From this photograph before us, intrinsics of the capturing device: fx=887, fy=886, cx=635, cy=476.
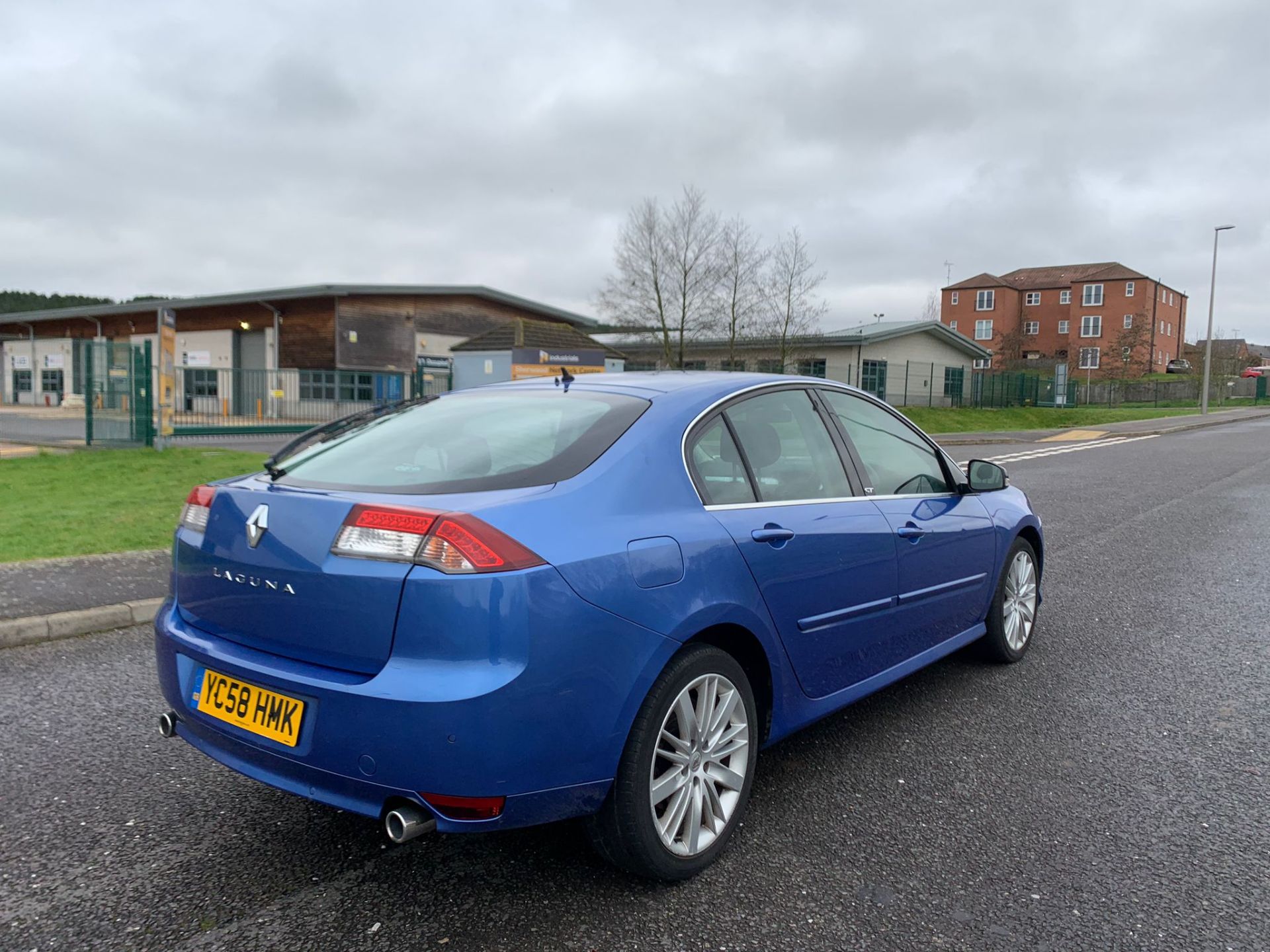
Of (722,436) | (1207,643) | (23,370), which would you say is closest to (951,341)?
(1207,643)

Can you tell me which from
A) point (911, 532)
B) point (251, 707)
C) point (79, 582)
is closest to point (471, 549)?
point (251, 707)

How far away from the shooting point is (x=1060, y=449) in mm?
22266

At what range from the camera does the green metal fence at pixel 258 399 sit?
19.8m

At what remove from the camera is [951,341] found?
46344 mm

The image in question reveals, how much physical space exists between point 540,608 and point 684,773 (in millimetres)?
794

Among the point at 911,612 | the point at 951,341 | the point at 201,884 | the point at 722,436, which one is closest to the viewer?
the point at 201,884

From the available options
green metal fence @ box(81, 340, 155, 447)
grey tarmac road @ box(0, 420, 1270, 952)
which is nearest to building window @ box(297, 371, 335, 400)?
green metal fence @ box(81, 340, 155, 447)

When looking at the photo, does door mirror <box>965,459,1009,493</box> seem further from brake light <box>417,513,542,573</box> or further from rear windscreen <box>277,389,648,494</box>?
brake light <box>417,513,542,573</box>

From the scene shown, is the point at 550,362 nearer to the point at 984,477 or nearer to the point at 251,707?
the point at 984,477

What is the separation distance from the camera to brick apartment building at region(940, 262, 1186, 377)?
74.5 m

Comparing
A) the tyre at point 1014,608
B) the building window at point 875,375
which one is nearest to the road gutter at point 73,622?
the tyre at point 1014,608

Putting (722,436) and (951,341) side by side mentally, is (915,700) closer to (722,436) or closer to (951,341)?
(722,436)

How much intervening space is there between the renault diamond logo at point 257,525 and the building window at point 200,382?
18.5 metres

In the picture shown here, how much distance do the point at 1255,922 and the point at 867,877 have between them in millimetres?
1062
